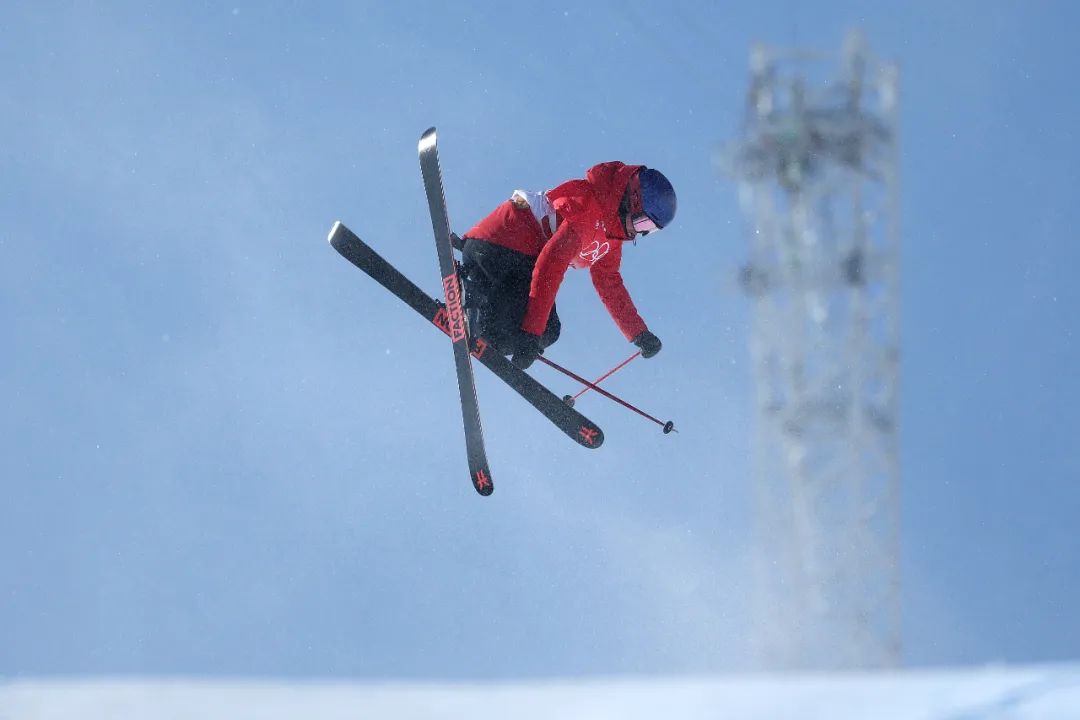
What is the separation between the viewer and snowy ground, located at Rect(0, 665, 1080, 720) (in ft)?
6.00

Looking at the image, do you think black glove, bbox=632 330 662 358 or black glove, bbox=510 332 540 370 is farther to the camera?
black glove, bbox=632 330 662 358

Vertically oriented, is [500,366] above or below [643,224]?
below

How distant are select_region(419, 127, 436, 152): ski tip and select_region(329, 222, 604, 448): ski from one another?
691 mm

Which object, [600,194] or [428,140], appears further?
[428,140]

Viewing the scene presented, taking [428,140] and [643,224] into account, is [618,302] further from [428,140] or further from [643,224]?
[428,140]

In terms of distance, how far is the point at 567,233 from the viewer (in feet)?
17.1

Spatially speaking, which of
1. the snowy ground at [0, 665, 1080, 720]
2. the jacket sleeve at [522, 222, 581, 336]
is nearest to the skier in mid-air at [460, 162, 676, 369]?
the jacket sleeve at [522, 222, 581, 336]

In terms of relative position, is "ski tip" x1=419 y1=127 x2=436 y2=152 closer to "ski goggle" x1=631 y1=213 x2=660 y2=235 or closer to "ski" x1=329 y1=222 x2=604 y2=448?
"ski" x1=329 y1=222 x2=604 y2=448

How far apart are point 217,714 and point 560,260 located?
3553 millimetres

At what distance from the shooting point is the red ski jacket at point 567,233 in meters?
5.21

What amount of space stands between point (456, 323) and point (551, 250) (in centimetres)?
76

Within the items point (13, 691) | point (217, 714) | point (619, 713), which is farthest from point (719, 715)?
point (13, 691)

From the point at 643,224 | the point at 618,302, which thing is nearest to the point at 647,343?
the point at 618,302

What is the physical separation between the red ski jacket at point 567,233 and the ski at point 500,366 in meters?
0.39
